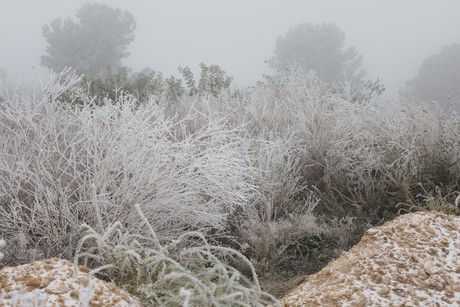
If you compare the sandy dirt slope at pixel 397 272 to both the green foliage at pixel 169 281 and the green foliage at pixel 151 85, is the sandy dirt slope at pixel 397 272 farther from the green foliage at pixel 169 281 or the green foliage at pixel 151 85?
the green foliage at pixel 151 85

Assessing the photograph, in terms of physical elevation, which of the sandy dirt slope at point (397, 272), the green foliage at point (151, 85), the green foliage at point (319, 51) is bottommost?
the sandy dirt slope at point (397, 272)

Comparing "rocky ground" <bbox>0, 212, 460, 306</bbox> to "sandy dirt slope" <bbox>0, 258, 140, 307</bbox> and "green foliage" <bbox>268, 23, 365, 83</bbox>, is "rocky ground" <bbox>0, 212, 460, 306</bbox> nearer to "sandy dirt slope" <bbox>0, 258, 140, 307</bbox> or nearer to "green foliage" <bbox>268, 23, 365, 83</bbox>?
"sandy dirt slope" <bbox>0, 258, 140, 307</bbox>

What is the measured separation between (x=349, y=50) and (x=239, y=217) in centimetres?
3113

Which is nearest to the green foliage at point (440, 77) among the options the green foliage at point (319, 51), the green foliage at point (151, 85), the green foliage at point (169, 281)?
the green foliage at point (319, 51)

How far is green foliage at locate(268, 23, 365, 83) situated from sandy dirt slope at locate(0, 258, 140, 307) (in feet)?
108

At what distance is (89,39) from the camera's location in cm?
3269

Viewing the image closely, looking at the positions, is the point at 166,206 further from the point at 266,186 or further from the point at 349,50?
the point at 349,50

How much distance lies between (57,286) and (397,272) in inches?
74.8

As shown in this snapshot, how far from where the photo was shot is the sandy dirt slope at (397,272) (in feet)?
10.4

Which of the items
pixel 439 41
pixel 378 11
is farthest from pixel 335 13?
pixel 439 41

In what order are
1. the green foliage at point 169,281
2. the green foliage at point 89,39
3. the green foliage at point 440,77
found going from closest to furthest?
1. the green foliage at point 169,281
2. the green foliage at point 440,77
3. the green foliage at point 89,39

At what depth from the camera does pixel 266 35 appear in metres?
75.6

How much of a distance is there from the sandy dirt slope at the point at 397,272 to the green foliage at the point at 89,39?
29.2 m

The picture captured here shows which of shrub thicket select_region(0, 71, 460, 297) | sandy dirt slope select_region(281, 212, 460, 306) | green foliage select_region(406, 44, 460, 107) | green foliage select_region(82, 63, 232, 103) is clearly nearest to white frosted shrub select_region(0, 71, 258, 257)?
shrub thicket select_region(0, 71, 460, 297)
